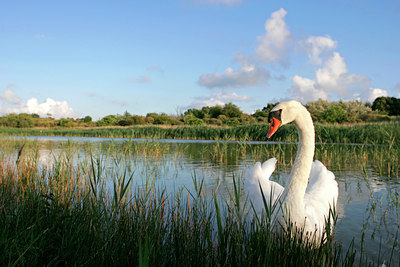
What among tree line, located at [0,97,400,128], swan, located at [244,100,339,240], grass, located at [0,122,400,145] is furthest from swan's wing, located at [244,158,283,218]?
tree line, located at [0,97,400,128]

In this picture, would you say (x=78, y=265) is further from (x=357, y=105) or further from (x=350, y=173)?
(x=357, y=105)

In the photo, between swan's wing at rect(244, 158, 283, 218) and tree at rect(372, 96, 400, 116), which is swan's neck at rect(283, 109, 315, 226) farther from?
tree at rect(372, 96, 400, 116)

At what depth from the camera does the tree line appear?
38106 mm

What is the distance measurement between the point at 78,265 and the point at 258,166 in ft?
9.67

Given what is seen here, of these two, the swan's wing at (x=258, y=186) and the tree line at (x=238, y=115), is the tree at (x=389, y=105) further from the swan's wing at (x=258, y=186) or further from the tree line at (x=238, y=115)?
the swan's wing at (x=258, y=186)

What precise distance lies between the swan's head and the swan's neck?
0.25 feet

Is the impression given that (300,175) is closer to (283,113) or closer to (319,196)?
(283,113)

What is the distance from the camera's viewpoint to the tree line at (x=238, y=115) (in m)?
38.1

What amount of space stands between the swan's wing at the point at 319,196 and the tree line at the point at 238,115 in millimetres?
32867

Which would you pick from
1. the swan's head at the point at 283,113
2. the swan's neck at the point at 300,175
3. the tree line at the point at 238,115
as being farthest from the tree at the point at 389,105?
the swan's head at the point at 283,113

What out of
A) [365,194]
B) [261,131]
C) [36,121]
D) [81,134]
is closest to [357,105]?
[261,131]

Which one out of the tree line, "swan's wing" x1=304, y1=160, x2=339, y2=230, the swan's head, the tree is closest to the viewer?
the swan's head

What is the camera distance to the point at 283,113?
2.71 metres

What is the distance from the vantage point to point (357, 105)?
46.2 metres
